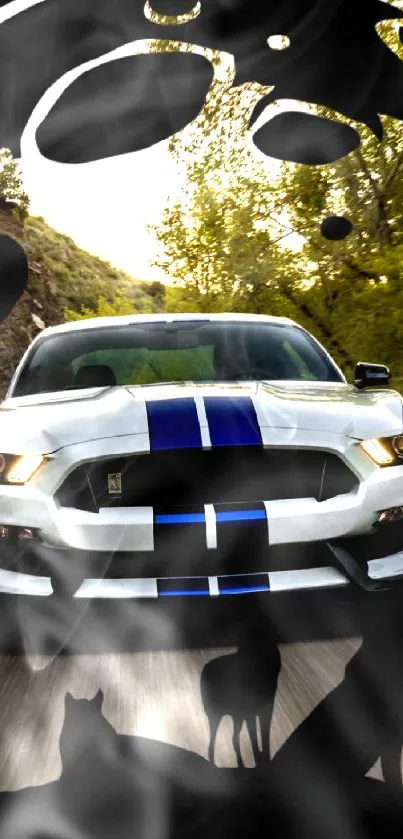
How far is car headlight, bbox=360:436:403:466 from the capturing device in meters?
2.99

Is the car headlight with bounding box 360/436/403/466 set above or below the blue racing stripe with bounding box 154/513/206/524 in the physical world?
above

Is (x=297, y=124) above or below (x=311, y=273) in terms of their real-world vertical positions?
above

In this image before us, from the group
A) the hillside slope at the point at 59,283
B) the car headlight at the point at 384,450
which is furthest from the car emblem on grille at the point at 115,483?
the hillside slope at the point at 59,283

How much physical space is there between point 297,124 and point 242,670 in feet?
3.87

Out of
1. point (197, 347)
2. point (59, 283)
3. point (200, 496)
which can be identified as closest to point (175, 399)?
point (200, 496)

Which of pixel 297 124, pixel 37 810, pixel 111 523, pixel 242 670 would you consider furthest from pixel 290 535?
pixel 297 124

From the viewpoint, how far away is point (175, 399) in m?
3.22

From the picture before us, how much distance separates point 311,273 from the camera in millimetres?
11148

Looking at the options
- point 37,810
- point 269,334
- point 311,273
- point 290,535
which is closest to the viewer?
point 37,810

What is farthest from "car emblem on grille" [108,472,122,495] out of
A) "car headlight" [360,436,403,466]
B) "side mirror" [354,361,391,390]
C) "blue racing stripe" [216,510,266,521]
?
"side mirror" [354,361,391,390]

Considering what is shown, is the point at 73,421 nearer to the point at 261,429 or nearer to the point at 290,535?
the point at 261,429

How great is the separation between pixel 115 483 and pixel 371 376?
7.19 ft

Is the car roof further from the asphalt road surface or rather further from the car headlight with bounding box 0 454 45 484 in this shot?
the asphalt road surface

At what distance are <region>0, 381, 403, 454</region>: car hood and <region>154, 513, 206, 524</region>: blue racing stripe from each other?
0.35m
